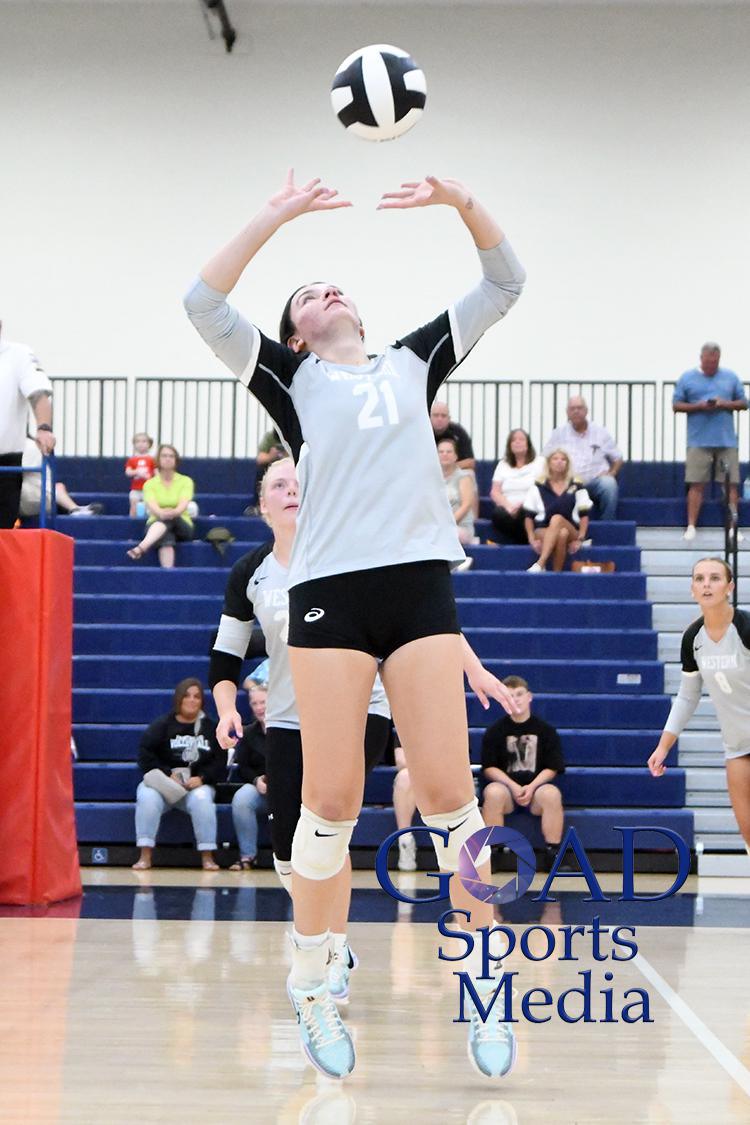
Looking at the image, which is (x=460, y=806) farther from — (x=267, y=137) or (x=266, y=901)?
(x=267, y=137)

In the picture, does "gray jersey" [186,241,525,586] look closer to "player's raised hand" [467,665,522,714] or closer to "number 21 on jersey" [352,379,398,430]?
"number 21 on jersey" [352,379,398,430]

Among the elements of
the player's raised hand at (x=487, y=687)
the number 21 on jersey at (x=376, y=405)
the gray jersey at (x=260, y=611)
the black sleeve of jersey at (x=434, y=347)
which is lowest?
the player's raised hand at (x=487, y=687)

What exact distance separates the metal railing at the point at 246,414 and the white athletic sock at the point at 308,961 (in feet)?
40.6

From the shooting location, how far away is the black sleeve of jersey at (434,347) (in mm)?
3830

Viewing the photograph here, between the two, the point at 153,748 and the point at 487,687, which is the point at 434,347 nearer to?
the point at 487,687

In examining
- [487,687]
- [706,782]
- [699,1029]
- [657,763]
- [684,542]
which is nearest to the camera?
[487,687]

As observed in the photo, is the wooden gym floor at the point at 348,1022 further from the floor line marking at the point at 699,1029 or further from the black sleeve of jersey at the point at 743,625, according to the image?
the black sleeve of jersey at the point at 743,625

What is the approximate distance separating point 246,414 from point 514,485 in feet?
14.2

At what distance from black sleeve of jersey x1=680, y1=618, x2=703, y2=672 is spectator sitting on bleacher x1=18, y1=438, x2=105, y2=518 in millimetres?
3708

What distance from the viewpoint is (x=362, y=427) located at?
11.7 feet

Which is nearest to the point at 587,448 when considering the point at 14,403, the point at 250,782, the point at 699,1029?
the point at 250,782

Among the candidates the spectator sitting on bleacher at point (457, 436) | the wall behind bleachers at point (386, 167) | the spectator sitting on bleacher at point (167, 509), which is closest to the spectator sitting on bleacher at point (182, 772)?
the spectator sitting on bleacher at point (167, 509)

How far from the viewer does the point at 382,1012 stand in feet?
15.3

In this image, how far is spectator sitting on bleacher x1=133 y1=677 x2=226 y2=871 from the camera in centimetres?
946
